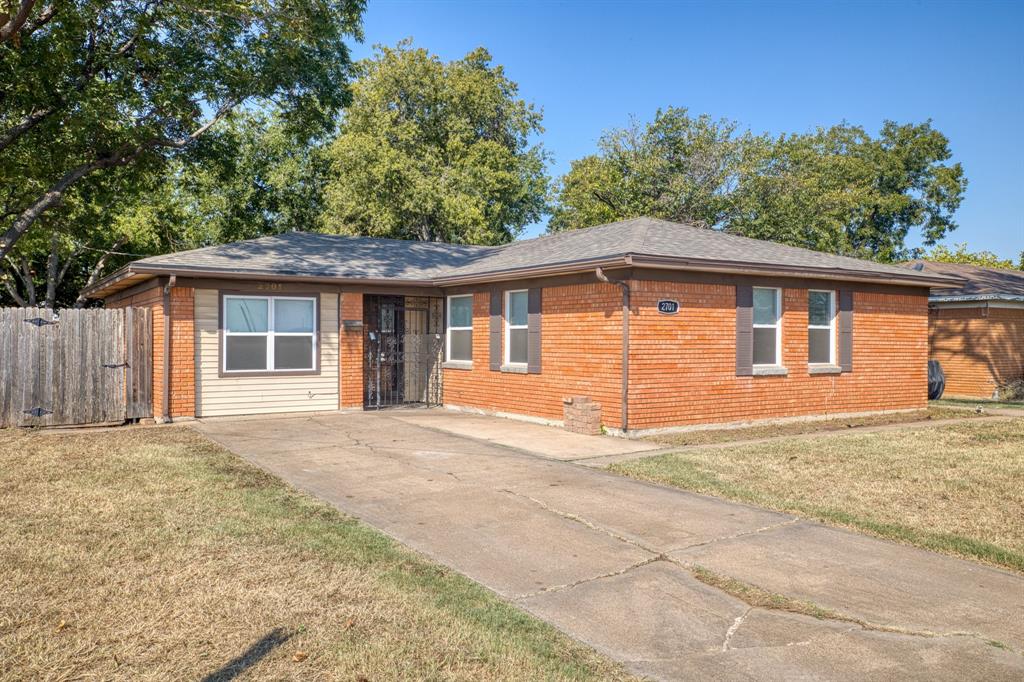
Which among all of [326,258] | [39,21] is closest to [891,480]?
[326,258]

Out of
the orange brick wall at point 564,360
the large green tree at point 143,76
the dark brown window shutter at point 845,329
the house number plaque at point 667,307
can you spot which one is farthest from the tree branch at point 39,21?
the dark brown window shutter at point 845,329

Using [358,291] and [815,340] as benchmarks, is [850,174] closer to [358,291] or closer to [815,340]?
[815,340]

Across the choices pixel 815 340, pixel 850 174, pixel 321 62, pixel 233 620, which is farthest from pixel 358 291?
pixel 850 174

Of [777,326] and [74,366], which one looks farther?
[777,326]

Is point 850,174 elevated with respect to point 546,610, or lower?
elevated

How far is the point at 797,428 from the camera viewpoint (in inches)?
538

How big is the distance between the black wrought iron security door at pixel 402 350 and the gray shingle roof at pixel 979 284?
12.6m

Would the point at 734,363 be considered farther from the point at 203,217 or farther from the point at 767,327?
the point at 203,217

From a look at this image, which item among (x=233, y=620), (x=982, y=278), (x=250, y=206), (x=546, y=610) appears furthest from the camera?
(x=250, y=206)

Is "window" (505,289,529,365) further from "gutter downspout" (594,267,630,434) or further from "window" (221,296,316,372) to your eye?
"window" (221,296,316,372)

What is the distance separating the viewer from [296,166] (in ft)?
109

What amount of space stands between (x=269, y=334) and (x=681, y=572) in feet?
38.4

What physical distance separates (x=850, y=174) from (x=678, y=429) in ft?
123

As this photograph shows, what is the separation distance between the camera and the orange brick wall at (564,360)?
12.7 meters
